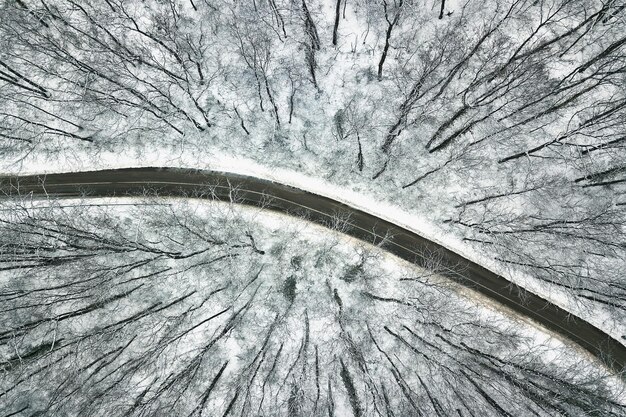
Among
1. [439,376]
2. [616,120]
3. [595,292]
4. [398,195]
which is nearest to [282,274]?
[398,195]

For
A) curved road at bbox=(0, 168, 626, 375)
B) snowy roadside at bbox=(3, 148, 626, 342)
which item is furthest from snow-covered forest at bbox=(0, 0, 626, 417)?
curved road at bbox=(0, 168, 626, 375)

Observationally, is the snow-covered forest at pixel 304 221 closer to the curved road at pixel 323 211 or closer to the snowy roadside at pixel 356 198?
the snowy roadside at pixel 356 198

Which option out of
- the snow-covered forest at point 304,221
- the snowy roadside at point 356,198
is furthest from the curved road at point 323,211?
the snow-covered forest at point 304,221

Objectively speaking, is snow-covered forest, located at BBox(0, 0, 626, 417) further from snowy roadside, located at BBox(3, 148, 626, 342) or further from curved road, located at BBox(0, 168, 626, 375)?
curved road, located at BBox(0, 168, 626, 375)

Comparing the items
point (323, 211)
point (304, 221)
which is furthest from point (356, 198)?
point (304, 221)

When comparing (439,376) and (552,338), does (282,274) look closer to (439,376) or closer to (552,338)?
(439,376)

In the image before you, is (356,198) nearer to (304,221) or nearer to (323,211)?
(323,211)
